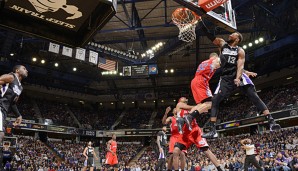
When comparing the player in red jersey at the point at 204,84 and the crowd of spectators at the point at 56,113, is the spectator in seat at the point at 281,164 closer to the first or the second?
the player in red jersey at the point at 204,84

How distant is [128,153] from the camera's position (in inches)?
1406

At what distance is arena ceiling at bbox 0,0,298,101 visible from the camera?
2158 cm

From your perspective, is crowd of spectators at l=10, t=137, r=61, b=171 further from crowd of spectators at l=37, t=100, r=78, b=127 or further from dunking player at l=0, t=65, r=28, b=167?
dunking player at l=0, t=65, r=28, b=167

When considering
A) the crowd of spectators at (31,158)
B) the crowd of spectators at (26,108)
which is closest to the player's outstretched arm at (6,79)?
the crowd of spectators at (31,158)

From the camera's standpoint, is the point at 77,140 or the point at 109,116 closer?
the point at 77,140

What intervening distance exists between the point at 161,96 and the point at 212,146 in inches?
580

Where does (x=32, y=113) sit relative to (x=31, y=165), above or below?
above

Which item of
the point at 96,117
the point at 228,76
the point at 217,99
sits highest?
the point at 96,117

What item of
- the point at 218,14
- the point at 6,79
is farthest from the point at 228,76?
the point at 6,79

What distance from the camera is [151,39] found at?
2564cm

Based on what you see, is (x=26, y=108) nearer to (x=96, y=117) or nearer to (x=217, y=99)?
(x=96, y=117)

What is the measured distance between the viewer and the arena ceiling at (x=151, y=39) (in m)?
21.6

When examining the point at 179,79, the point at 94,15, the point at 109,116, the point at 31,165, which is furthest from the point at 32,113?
the point at 94,15

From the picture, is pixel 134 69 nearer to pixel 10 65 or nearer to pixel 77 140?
pixel 10 65
